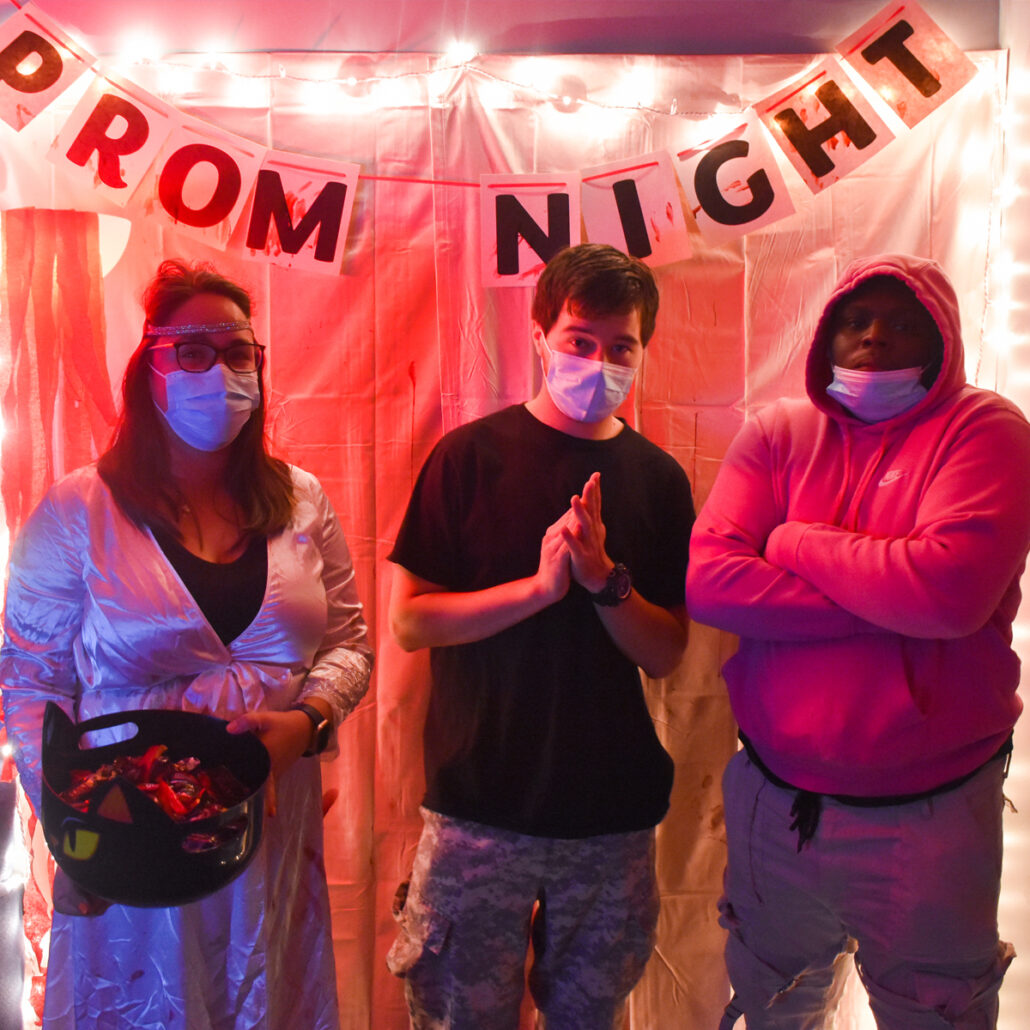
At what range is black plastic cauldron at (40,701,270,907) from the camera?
3.88 feet

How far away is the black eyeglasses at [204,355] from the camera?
146cm

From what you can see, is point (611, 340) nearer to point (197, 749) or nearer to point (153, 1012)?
point (197, 749)

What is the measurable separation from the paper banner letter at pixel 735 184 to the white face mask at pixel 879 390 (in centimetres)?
57

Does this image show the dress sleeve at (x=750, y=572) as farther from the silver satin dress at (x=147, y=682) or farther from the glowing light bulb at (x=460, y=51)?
the glowing light bulb at (x=460, y=51)

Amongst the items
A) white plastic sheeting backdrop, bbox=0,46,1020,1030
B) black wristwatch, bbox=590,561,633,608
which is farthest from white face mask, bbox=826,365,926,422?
white plastic sheeting backdrop, bbox=0,46,1020,1030

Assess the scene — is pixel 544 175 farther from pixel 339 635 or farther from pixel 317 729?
pixel 317 729

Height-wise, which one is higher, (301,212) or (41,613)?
(301,212)

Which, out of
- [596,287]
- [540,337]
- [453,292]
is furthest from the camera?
[453,292]

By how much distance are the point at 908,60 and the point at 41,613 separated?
2015 millimetres

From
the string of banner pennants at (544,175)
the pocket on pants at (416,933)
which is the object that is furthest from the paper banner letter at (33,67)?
the pocket on pants at (416,933)

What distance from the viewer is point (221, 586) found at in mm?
1420

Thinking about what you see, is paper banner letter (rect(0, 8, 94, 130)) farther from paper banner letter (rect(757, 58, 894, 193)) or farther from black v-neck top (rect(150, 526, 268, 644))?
paper banner letter (rect(757, 58, 894, 193))

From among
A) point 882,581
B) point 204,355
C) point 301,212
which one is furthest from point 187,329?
point 882,581

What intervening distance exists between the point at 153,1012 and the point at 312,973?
0.92ft
